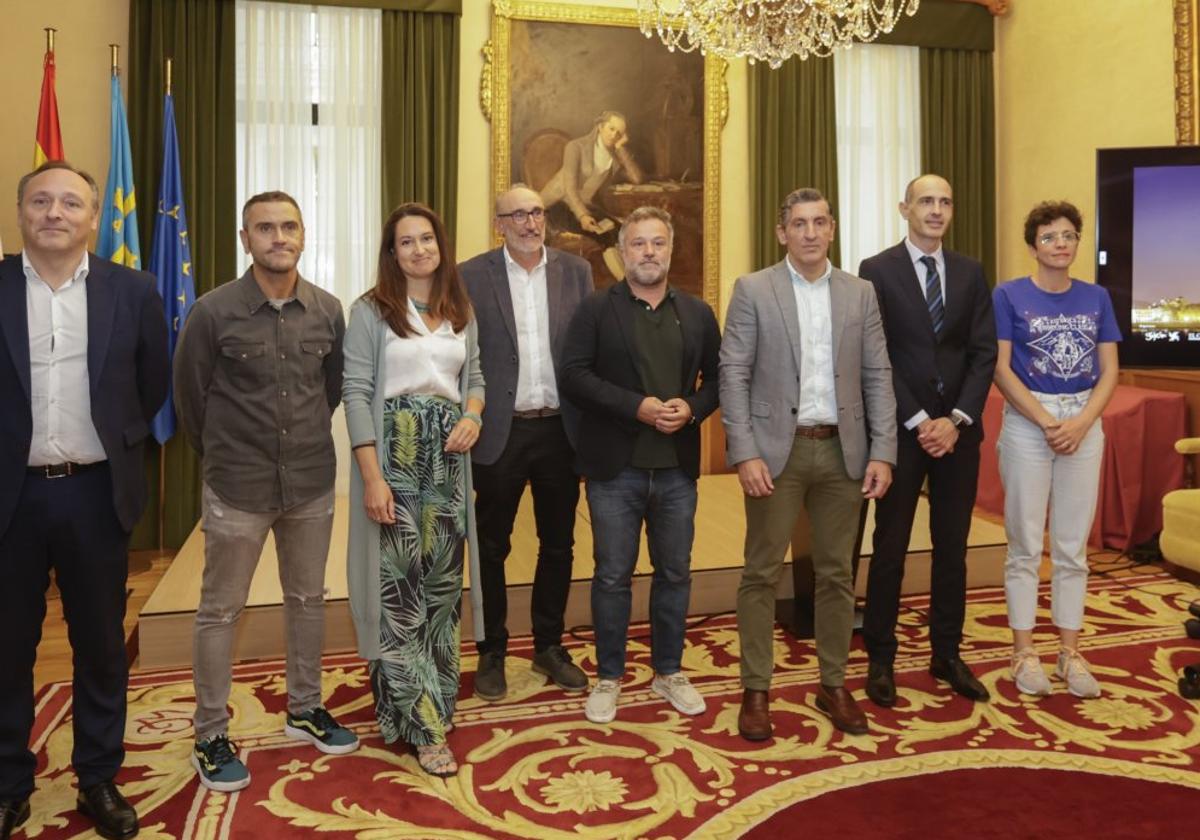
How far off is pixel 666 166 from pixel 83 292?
466cm

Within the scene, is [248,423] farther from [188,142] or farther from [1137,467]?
[1137,467]

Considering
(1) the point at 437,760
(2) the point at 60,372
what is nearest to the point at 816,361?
(1) the point at 437,760

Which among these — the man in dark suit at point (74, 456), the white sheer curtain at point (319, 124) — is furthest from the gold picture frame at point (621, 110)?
the man in dark suit at point (74, 456)


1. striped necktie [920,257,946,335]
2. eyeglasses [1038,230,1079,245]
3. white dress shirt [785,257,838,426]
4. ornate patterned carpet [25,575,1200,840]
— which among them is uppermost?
eyeglasses [1038,230,1079,245]

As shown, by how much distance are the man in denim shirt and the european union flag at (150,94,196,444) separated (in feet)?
9.74

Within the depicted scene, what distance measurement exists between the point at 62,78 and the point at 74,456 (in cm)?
421

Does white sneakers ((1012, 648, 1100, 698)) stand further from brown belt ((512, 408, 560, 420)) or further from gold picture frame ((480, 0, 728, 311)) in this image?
gold picture frame ((480, 0, 728, 311))

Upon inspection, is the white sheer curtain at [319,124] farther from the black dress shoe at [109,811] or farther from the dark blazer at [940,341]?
the dark blazer at [940,341]

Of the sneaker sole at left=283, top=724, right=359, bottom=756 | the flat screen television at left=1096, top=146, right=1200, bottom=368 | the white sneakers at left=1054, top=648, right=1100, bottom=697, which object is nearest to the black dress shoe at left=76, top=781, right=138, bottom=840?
the sneaker sole at left=283, top=724, right=359, bottom=756

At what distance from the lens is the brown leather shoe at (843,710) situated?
3.09 m

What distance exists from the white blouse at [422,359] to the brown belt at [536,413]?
41 centimetres

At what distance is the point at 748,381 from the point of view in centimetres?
309

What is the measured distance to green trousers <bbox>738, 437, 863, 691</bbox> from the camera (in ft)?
10.00

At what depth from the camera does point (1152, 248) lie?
486 centimetres
